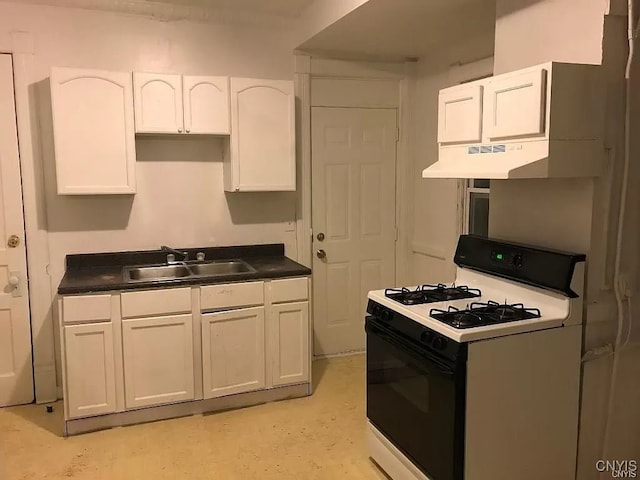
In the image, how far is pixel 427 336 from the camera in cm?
230

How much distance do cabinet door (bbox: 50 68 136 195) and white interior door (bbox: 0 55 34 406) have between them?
0.39 metres

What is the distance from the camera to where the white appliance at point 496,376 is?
2170mm

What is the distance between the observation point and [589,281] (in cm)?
231

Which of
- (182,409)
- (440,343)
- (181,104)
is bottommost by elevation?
(182,409)

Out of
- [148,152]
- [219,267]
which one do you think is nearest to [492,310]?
[219,267]

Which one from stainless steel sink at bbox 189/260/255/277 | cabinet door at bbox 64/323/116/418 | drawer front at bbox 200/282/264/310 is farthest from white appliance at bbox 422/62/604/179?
cabinet door at bbox 64/323/116/418

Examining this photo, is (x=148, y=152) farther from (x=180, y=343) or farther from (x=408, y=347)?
(x=408, y=347)

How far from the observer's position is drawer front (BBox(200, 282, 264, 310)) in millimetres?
3326

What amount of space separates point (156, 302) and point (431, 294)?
1578 mm

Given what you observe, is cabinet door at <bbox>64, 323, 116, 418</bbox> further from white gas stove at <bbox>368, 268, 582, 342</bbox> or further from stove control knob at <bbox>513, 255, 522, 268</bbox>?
stove control knob at <bbox>513, 255, 522, 268</bbox>

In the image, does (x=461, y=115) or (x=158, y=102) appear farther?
(x=158, y=102)

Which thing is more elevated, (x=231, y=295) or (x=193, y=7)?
(x=193, y=7)

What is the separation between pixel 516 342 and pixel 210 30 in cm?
285

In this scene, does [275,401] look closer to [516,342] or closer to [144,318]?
[144,318]
